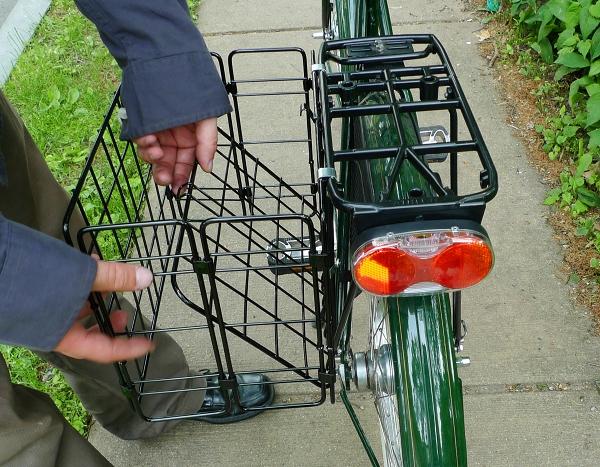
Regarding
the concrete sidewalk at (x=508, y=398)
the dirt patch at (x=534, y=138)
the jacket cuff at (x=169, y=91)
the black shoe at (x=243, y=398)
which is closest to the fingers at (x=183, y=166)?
the jacket cuff at (x=169, y=91)

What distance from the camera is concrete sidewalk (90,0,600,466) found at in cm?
178

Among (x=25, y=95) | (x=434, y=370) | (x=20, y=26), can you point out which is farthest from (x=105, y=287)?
(x=20, y=26)

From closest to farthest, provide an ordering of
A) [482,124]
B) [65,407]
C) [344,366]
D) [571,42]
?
[344,366] → [65,407] → [571,42] → [482,124]

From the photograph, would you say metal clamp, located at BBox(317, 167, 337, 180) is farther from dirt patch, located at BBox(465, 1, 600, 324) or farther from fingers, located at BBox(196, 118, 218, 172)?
dirt patch, located at BBox(465, 1, 600, 324)

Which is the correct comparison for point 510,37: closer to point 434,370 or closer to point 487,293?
point 487,293

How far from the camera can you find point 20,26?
3795mm

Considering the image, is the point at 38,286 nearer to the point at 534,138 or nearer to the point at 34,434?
the point at 34,434

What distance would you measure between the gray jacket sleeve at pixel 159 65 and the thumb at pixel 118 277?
325 millimetres

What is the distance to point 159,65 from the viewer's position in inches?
42.8

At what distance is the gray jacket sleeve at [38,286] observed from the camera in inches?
32.0

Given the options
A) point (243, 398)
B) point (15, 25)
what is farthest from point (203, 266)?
point (15, 25)

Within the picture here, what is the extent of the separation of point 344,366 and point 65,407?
1081 mm

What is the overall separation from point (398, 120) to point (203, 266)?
1.38 ft

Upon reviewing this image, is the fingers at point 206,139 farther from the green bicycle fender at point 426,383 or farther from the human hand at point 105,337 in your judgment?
the green bicycle fender at point 426,383
